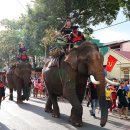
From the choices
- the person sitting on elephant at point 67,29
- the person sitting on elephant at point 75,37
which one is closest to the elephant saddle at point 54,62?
the person sitting on elephant at point 67,29

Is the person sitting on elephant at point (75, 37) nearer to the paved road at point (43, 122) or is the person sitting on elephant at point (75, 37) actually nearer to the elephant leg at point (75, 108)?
the elephant leg at point (75, 108)

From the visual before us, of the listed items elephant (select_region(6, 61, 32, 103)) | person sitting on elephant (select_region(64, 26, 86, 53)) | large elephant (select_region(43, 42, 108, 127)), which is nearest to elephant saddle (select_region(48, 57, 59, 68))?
large elephant (select_region(43, 42, 108, 127))

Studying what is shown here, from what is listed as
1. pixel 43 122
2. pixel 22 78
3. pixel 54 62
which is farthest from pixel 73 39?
pixel 22 78

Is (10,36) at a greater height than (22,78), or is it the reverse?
(10,36)

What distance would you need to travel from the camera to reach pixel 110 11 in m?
37.4

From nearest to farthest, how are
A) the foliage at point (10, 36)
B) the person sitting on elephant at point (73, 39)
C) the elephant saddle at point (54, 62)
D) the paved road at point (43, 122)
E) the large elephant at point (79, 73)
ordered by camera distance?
the large elephant at point (79, 73)
the paved road at point (43, 122)
the person sitting on elephant at point (73, 39)
the elephant saddle at point (54, 62)
the foliage at point (10, 36)

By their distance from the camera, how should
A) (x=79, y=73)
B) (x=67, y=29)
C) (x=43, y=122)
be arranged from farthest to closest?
(x=67, y=29) < (x=43, y=122) < (x=79, y=73)

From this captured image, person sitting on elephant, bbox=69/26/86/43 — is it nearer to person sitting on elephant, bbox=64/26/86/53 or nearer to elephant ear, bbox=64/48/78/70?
person sitting on elephant, bbox=64/26/86/53

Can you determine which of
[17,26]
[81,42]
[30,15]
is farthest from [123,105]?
[17,26]

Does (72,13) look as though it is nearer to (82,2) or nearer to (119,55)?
(82,2)

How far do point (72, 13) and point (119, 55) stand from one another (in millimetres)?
7433

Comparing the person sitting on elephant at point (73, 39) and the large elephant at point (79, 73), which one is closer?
the large elephant at point (79, 73)

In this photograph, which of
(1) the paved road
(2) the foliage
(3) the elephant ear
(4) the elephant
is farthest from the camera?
(2) the foliage

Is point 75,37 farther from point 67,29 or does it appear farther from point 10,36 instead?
point 10,36
